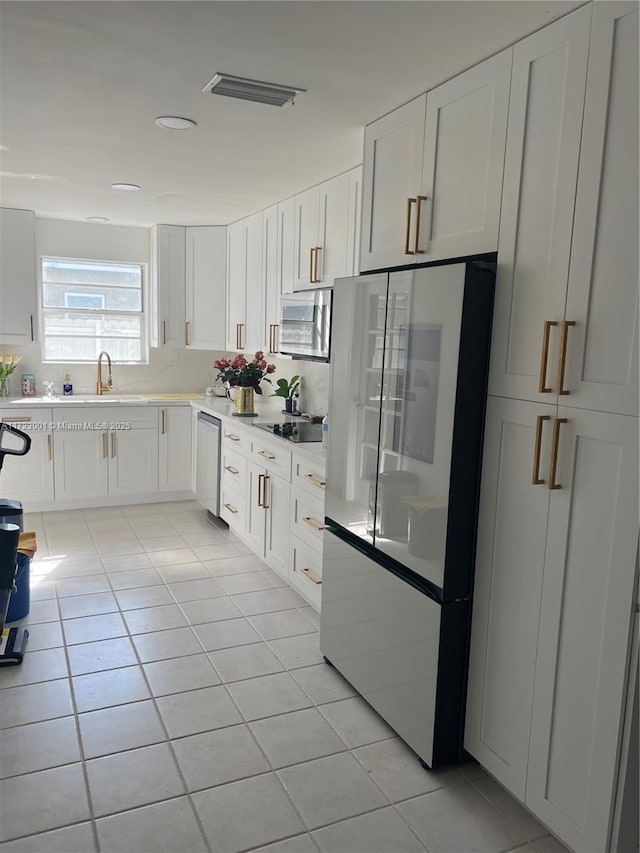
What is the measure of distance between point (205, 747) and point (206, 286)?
404 centimetres

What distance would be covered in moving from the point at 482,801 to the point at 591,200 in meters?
1.91

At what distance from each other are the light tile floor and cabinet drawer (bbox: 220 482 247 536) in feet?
2.52

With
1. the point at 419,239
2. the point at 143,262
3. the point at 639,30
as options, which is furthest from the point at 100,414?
the point at 639,30

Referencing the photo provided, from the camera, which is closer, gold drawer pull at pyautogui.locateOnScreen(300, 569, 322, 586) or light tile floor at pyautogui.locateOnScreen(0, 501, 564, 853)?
light tile floor at pyautogui.locateOnScreen(0, 501, 564, 853)

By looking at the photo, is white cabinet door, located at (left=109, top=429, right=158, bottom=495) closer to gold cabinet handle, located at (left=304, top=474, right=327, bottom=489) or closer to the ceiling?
the ceiling

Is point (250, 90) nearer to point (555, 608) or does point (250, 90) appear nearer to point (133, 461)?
point (555, 608)

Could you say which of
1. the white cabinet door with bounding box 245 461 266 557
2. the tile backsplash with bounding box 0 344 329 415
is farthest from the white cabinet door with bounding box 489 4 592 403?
the tile backsplash with bounding box 0 344 329 415

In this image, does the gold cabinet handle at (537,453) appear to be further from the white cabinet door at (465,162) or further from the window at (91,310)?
the window at (91,310)

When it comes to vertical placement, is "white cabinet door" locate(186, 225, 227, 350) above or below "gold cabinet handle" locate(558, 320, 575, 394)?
above

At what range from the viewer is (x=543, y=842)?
1.98 meters

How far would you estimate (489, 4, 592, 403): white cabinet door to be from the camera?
1.74 m

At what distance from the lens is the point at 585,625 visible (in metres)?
1.75

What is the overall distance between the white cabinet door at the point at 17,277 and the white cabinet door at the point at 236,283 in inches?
62.0

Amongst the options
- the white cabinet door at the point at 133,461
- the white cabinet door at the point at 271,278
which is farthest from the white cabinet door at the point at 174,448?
the white cabinet door at the point at 271,278
